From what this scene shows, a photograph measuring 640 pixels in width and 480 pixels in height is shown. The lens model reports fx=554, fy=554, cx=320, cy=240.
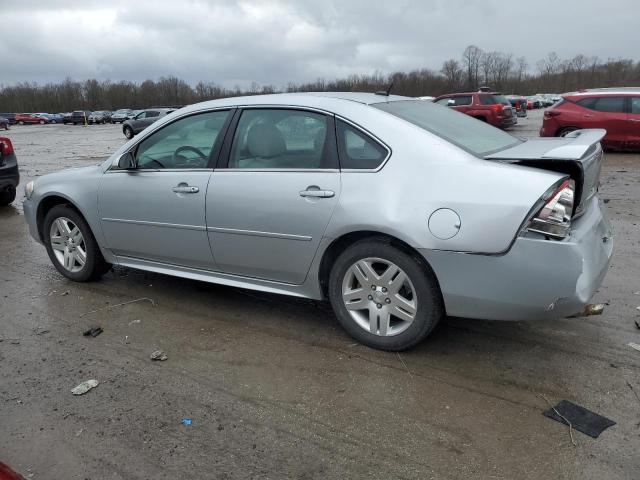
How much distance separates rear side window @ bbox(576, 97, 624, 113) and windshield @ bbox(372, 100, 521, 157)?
11309mm

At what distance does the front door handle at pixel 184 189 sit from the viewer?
4.00 m

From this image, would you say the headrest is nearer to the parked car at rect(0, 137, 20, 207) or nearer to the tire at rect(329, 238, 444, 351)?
the tire at rect(329, 238, 444, 351)

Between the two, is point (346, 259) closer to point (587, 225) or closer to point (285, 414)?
point (285, 414)

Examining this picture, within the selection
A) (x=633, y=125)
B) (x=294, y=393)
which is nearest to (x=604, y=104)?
(x=633, y=125)

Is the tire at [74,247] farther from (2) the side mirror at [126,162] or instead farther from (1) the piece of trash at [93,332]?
(1) the piece of trash at [93,332]

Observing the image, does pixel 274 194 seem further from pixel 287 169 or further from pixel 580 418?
pixel 580 418

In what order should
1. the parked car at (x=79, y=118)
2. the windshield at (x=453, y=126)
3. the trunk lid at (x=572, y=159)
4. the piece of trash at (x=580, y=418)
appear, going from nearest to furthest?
the piece of trash at (x=580, y=418) → the trunk lid at (x=572, y=159) → the windshield at (x=453, y=126) → the parked car at (x=79, y=118)

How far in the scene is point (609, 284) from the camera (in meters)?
4.58

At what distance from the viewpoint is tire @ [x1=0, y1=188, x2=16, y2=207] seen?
30.6 ft

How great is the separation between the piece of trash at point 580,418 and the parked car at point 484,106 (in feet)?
57.9

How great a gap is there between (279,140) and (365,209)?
925mm

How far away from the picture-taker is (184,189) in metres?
4.05

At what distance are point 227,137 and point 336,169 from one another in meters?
0.99

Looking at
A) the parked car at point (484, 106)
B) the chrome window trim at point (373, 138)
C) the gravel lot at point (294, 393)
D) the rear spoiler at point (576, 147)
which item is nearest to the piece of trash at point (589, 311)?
the gravel lot at point (294, 393)
